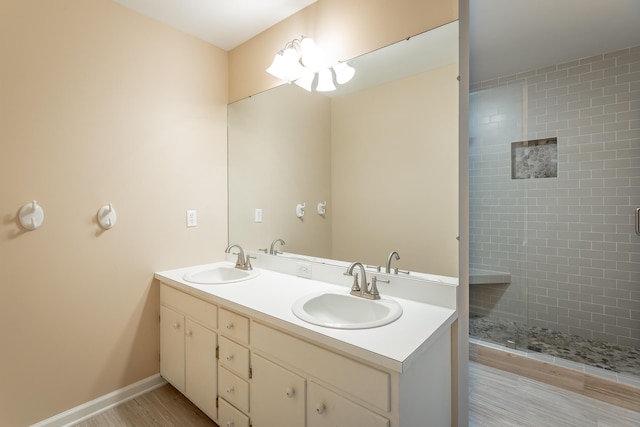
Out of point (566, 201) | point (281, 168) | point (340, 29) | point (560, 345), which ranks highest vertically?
point (340, 29)

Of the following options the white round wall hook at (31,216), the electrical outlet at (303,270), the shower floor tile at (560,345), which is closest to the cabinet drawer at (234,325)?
the electrical outlet at (303,270)

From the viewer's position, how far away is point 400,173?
159cm

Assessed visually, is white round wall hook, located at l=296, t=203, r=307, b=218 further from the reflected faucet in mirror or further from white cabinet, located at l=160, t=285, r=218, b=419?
white cabinet, located at l=160, t=285, r=218, b=419

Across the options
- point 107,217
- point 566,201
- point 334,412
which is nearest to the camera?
point 334,412

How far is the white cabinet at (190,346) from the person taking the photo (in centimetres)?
163

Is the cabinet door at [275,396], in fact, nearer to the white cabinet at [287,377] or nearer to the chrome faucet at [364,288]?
the white cabinet at [287,377]

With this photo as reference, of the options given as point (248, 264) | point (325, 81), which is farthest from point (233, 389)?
point (325, 81)

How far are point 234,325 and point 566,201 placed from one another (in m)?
2.95

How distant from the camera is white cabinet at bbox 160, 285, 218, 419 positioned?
5.35 feet

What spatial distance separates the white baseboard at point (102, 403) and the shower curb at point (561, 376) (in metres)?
2.45

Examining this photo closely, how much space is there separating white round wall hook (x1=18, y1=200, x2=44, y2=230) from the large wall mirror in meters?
1.18

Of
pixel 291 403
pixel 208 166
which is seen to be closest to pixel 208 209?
pixel 208 166

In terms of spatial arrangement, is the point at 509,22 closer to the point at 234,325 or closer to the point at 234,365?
the point at 234,325

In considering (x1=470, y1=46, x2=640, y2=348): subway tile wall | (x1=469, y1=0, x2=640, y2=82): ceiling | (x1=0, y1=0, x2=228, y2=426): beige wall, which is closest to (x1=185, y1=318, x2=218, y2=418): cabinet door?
(x1=0, y1=0, x2=228, y2=426): beige wall
